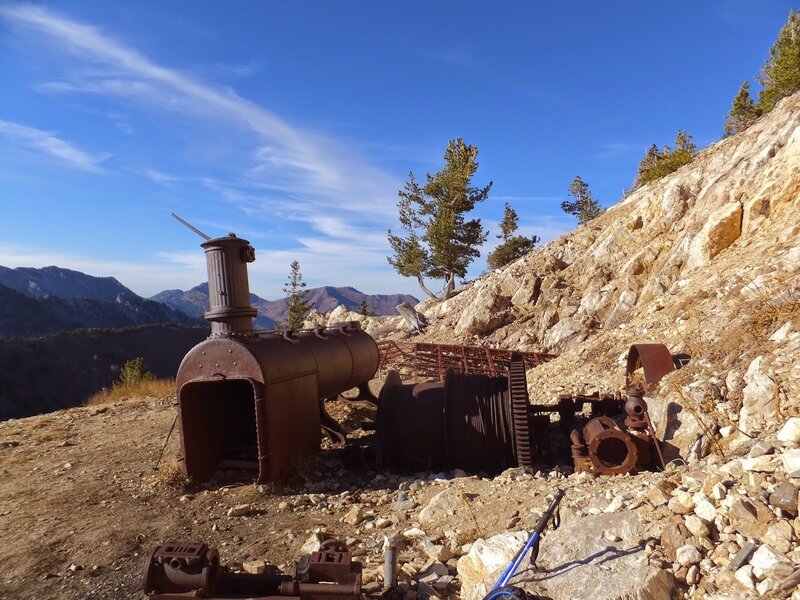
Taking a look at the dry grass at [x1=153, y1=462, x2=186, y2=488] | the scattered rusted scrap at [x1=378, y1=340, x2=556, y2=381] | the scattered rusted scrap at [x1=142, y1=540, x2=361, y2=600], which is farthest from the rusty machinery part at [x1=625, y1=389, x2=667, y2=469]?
the scattered rusted scrap at [x1=378, y1=340, x2=556, y2=381]

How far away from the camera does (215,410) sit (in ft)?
24.6

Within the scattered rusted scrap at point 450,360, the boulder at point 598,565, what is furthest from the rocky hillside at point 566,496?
the scattered rusted scrap at point 450,360

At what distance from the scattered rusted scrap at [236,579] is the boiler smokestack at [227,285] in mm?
3612

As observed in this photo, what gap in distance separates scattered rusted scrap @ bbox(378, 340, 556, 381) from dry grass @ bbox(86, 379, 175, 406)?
617 centimetres

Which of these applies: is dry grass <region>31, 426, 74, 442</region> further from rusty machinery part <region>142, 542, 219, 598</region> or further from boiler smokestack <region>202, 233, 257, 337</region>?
rusty machinery part <region>142, 542, 219, 598</region>

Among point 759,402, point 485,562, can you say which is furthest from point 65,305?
point 759,402

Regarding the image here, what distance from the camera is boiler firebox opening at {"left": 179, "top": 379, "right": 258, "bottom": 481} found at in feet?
22.3

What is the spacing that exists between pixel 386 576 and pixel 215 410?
4.58m

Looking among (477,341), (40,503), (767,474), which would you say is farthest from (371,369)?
(477,341)

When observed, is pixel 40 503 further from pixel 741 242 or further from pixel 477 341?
pixel 477 341

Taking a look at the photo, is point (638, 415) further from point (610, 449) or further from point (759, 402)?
point (759, 402)

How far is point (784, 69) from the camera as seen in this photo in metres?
22.8

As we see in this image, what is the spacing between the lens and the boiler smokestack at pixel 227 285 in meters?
6.99

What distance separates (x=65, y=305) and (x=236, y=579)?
4582 inches
